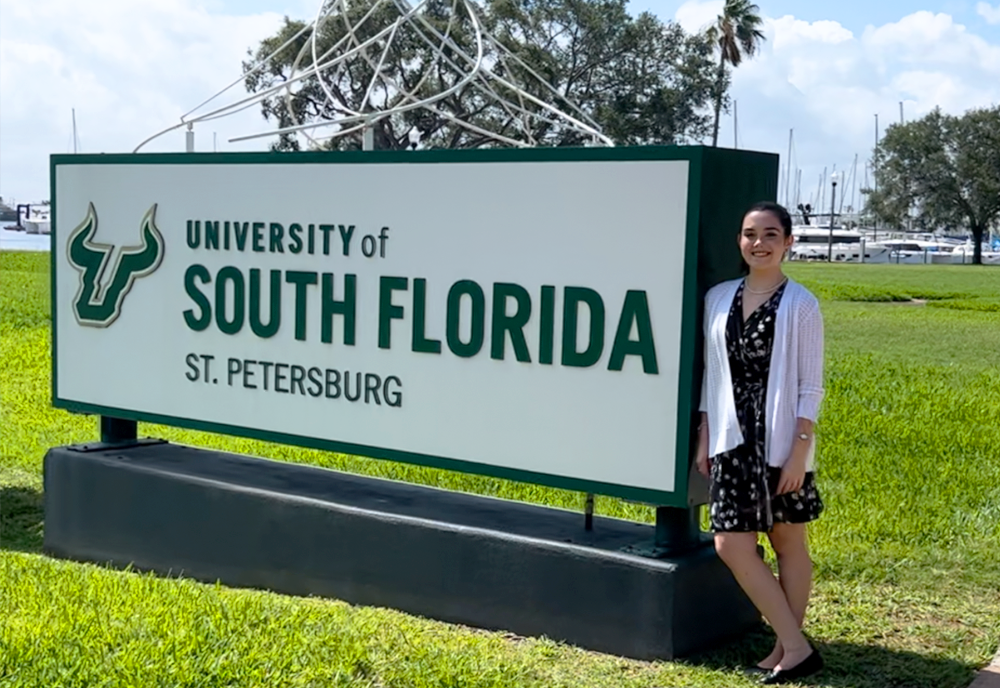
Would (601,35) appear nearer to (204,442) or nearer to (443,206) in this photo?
(204,442)

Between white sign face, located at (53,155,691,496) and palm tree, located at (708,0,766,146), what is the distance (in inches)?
1551

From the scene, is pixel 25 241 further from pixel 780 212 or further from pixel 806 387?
pixel 806 387

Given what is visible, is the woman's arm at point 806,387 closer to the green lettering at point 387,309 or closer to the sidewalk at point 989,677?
the sidewalk at point 989,677

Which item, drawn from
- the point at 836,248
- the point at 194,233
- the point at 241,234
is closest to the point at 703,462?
the point at 241,234

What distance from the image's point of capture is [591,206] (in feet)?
16.1

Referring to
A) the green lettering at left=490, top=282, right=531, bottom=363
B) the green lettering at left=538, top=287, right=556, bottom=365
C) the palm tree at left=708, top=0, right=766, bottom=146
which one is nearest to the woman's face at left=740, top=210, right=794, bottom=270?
the green lettering at left=538, top=287, right=556, bottom=365

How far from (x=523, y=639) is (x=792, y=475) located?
1246mm

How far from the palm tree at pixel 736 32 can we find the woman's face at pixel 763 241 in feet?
134

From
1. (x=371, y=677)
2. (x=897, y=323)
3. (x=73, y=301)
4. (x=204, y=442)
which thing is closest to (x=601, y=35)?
(x=897, y=323)

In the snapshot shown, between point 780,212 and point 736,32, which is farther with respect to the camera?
point 736,32

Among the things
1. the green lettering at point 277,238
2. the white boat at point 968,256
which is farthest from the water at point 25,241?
the white boat at point 968,256

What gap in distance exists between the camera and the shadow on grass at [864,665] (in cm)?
461

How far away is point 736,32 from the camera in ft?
159

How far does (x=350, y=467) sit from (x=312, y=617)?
11.0ft
